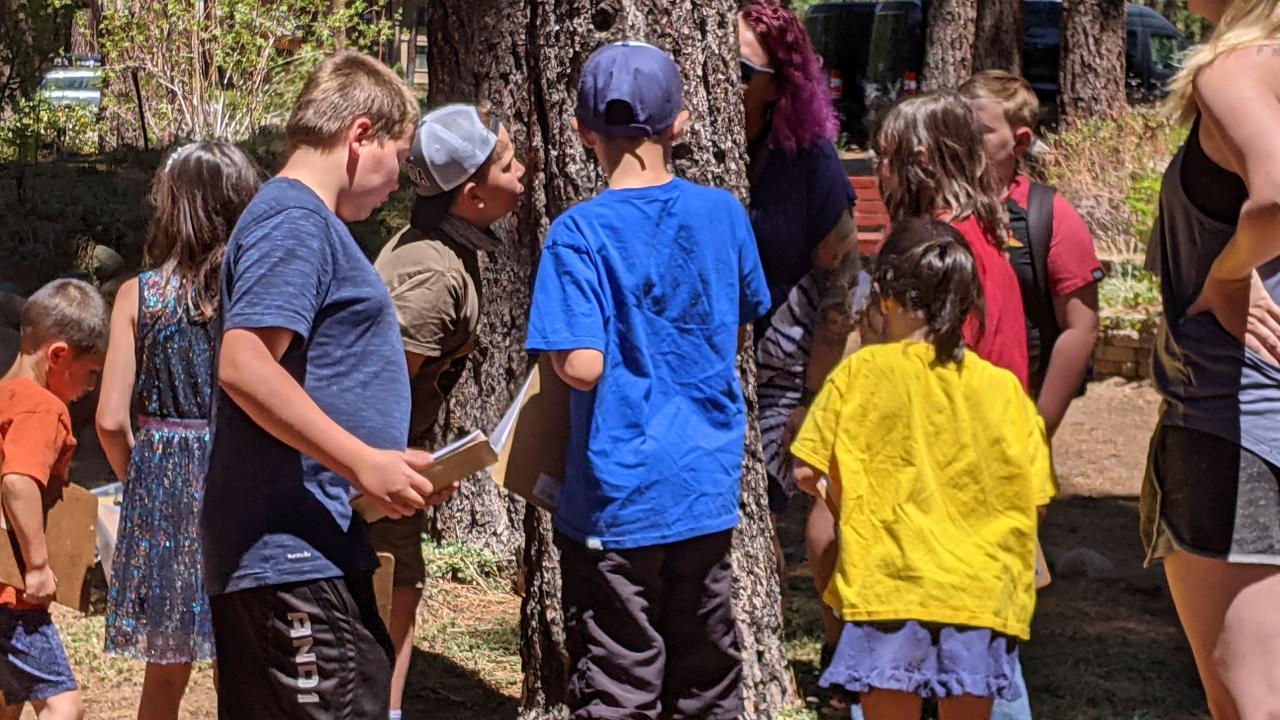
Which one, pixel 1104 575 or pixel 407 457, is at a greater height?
pixel 407 457

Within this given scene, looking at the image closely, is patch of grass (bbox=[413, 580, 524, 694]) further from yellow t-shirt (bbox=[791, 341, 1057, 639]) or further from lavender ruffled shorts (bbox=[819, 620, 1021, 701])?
yellow t-shirt (bbox=[791, 341, 1057, 639])

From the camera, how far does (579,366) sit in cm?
323

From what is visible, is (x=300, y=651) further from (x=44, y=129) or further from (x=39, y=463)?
(x=44, y=129)

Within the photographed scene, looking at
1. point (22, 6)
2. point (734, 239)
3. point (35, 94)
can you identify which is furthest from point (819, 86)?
point (35, 94)

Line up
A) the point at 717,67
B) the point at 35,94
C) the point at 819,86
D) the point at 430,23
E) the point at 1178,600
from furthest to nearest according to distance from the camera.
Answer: the point at 35,94 < the point at 430,23 < the point at 819,86 < the point at 717,67 < the point at 1178,600

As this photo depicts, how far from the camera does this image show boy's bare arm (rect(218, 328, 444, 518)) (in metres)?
2.71

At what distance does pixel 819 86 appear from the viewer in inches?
185

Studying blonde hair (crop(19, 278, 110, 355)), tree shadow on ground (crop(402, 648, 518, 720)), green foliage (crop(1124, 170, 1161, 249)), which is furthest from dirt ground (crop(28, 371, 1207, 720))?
green foliage (crop(1124, 170, 1161, 249))

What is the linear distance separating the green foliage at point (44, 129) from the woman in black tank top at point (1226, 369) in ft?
38.1

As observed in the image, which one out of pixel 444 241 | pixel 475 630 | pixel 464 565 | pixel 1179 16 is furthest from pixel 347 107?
pixel 1179 16

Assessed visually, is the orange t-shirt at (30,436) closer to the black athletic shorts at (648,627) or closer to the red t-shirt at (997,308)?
the black athletic shorts at (648,627)

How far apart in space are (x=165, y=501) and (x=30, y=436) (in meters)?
0.36

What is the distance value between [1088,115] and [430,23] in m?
10.4

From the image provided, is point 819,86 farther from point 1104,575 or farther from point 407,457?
point 1104,575
